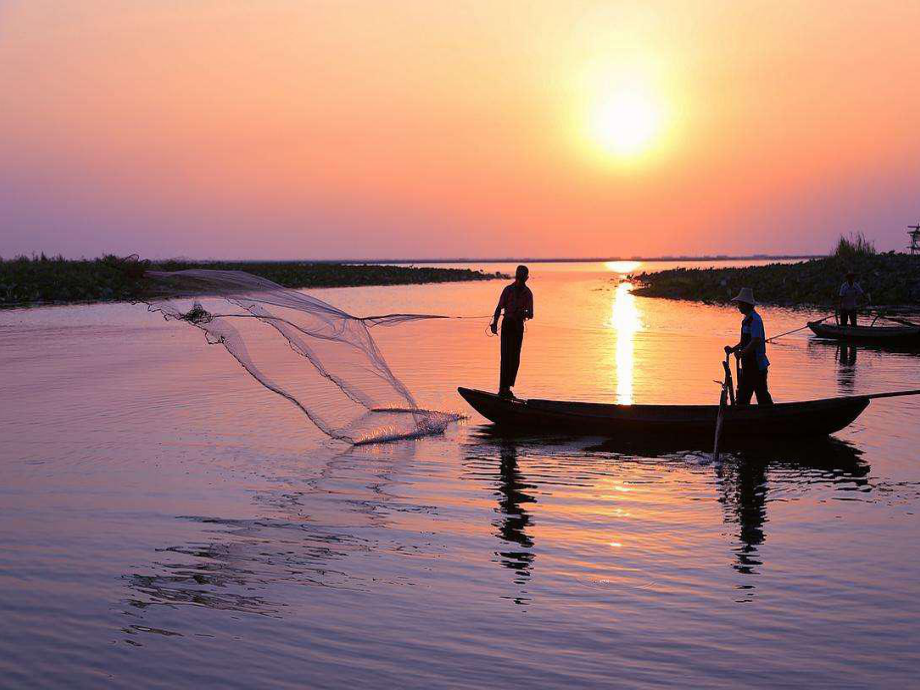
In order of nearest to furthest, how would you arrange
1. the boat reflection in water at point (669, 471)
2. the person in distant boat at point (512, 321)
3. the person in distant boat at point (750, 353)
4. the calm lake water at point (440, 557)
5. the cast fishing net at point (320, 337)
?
1. the calm lake water at point (440, 557)
2. the boat reflection in water at point (669, 471)
3. the cast fishing net at point (320, 337)
4. the person in distant boat at point (750, 353)
5. the person in distant boat at point (512, 321)

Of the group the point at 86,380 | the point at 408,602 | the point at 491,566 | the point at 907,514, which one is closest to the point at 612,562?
the point at 491,566

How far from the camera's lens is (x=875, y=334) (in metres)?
30.1

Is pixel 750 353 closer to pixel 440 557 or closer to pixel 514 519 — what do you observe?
pixel 514 519

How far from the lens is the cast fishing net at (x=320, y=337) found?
12.6 metres

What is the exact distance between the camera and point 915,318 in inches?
1603

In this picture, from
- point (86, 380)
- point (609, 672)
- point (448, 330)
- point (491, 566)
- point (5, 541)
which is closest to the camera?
point (609, 672)

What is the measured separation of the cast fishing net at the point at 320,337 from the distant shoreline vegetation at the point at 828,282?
1582 inches

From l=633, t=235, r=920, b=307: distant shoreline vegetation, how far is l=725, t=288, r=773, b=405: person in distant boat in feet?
125

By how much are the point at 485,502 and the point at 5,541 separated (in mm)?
4983

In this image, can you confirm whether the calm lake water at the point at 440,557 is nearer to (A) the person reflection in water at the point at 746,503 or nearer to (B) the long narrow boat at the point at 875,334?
(A) the person reflection in water at the point at 746,503

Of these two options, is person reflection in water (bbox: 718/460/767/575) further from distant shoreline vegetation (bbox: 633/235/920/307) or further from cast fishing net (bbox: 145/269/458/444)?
distant shoreline vegetation (bbox: 633/235/920/307)

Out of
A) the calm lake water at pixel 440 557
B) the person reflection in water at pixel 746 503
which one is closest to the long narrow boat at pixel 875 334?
the calm lake water at pixel 440 557

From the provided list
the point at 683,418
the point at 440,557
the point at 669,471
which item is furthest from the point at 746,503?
the point at 440,557

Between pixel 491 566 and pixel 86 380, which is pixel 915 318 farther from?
pixel 491 566
